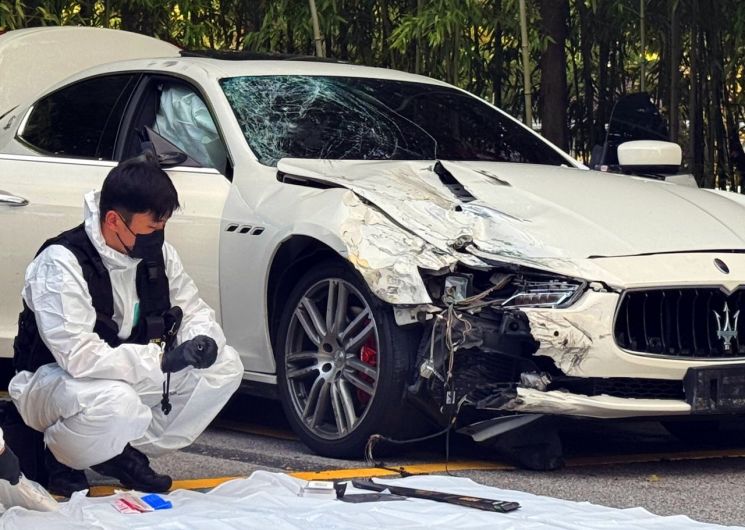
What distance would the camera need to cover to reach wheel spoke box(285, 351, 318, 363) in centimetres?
639

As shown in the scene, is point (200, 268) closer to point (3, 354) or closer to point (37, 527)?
point (3, 354)

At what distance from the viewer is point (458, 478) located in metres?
5.71

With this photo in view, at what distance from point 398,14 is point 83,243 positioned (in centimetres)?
719

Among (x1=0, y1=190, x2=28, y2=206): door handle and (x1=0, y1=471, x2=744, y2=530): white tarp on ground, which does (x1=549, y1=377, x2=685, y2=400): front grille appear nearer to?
(x1=0, y1=471, x2=744, y2=530): white tarp on ground

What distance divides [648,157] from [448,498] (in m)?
2.75

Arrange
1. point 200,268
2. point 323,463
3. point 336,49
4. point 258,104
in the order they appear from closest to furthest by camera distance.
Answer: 1. point 323,463
2. point 200,268
3. point 258,104
4. point 336,49

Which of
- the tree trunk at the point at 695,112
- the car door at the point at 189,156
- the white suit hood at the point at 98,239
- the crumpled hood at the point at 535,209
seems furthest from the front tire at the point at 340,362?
the tree trunk at the point at 695,112

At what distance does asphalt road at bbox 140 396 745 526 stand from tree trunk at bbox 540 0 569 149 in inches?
182

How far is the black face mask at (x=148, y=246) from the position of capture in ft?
17.8

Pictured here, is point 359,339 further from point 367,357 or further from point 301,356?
point 301,356

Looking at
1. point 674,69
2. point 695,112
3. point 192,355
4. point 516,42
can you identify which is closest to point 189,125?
point 192,355

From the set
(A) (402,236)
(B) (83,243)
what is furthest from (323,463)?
(B) (83,243)

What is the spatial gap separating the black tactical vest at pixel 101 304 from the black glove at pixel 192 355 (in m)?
0.30

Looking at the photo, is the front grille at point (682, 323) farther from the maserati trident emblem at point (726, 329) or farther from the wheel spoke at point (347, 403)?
the wheel spoke at point (347, 403)
